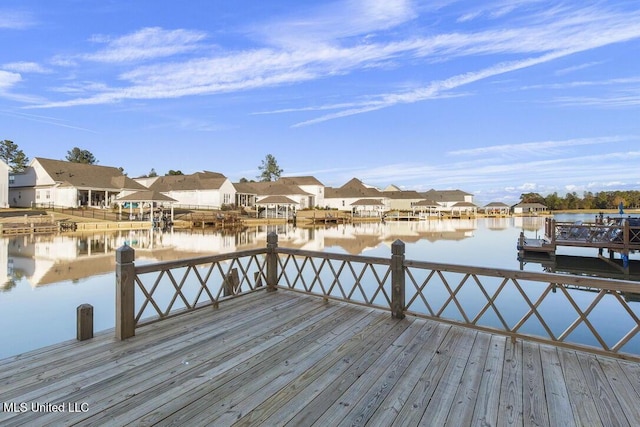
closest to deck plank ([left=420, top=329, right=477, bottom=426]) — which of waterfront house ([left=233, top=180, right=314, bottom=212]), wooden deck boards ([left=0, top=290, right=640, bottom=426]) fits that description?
wooden deck boards ([left=0, top=290, right=640, bottom=426])

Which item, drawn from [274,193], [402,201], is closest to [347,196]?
[402,201]

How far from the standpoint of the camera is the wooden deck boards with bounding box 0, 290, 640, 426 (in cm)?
241

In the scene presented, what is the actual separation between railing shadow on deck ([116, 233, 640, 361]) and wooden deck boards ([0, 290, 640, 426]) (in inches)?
11.6

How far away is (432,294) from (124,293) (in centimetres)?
807

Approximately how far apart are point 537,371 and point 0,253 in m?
21.2

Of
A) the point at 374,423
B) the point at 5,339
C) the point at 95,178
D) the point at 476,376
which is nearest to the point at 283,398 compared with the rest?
the point at 374,423

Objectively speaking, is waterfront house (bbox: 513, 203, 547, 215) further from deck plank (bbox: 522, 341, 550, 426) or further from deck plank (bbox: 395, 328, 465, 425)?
deck plank (bbox: 395, 328, 465, 425)

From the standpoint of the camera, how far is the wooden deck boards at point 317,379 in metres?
2.41

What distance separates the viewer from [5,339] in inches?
229

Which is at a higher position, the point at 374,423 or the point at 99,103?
the point at 99,103

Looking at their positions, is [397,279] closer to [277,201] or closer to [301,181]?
[277,201]

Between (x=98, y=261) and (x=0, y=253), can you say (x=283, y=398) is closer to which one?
(x=98, y=261)

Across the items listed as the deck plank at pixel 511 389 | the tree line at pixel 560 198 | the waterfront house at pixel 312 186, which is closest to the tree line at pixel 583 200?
the tree line at pixel 560 198

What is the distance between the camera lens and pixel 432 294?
945 cm
